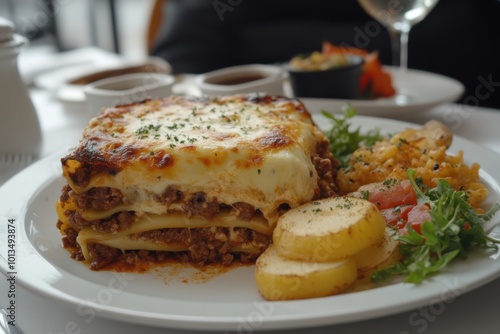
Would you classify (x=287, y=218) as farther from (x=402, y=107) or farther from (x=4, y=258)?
(x=402, y=107)

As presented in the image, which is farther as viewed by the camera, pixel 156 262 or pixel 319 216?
pixel 156 262

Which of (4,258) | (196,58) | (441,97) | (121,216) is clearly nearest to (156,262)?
(121,216)

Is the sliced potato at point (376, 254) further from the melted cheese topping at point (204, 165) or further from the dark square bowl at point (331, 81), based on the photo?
the dark square bowl at point (331, 81)

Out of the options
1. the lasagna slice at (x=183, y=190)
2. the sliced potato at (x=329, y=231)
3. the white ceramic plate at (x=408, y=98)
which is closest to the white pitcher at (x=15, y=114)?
the lasagna slice at (x=183, y=190)

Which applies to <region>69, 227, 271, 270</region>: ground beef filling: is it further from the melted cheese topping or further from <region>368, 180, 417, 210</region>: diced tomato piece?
<region>368, 180, 417, 210</region>: diced tomato piece

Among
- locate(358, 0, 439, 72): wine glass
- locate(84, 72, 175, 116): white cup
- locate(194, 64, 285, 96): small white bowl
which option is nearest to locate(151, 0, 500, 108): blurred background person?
locate(358, 0, 439, 72): wine glass

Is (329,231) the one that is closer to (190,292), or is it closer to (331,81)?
(190,292)
